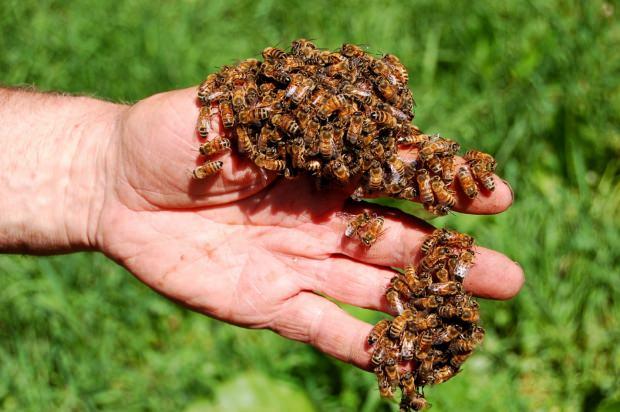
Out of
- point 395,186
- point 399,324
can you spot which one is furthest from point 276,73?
point 399,324

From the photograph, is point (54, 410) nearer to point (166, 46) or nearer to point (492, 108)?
point (166, 46)

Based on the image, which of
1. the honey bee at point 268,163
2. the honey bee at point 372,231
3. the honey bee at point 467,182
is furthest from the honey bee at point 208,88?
the honey bee at point 467,182

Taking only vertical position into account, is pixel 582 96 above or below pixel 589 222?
above

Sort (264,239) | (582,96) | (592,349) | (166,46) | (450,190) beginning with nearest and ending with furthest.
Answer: (450,190) < (264,239) < (592,349) < (582,96) < (166,46)

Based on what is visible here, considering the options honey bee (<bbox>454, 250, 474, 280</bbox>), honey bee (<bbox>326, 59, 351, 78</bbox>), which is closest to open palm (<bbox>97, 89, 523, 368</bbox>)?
honey bee (<bbox>454, 250, 474, 280</bbox>)

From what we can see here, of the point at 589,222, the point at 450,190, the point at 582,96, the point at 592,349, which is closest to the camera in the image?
the point at 450,190

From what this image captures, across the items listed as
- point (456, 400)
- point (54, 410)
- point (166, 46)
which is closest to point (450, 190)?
point (456, 400)

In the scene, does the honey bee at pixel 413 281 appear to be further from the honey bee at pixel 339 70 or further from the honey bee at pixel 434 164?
the honey bee at pixel 339 70
